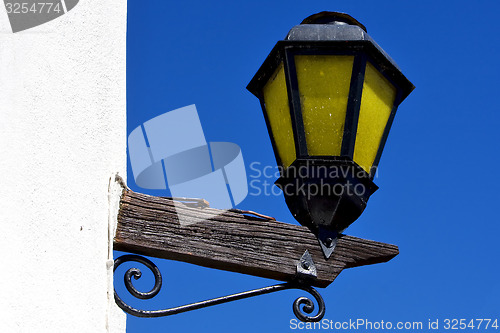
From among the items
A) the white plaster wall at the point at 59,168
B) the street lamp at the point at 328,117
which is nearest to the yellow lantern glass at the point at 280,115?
the street lamp at the point at 328,117

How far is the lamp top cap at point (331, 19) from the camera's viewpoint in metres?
2.58

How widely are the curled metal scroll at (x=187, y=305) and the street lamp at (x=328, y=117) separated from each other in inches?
9.1

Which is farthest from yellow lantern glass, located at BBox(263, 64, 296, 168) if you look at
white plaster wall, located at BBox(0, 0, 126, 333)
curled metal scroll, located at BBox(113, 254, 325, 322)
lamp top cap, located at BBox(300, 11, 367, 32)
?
white plaster wall, located at BBox(0, 0, 126, 333)

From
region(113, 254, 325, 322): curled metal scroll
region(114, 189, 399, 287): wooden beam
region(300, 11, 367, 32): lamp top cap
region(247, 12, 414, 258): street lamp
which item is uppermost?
region(300, 11, 367, 32): lamp top cap

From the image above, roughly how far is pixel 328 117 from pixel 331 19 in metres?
0.37

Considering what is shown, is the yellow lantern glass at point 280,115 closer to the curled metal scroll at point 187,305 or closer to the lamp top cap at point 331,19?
the lamp top cap at point 331,19

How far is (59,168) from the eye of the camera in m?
2.33

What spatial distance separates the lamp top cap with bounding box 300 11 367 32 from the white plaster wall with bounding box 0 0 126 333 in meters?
0.74

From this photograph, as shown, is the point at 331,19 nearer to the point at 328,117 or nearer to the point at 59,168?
the point at 328,117

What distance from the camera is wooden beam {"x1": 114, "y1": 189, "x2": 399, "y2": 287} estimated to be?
2537 millimetres

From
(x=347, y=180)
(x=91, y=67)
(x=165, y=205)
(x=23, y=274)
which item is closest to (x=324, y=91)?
(x=347, y=180)

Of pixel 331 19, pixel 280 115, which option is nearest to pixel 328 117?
pixel 280 115

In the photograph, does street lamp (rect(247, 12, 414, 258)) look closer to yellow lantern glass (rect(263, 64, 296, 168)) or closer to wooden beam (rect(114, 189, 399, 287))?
yellow lantern glass (rect(263, 64, 296, 168))

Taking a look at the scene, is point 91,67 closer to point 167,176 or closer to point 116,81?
point 116,81
